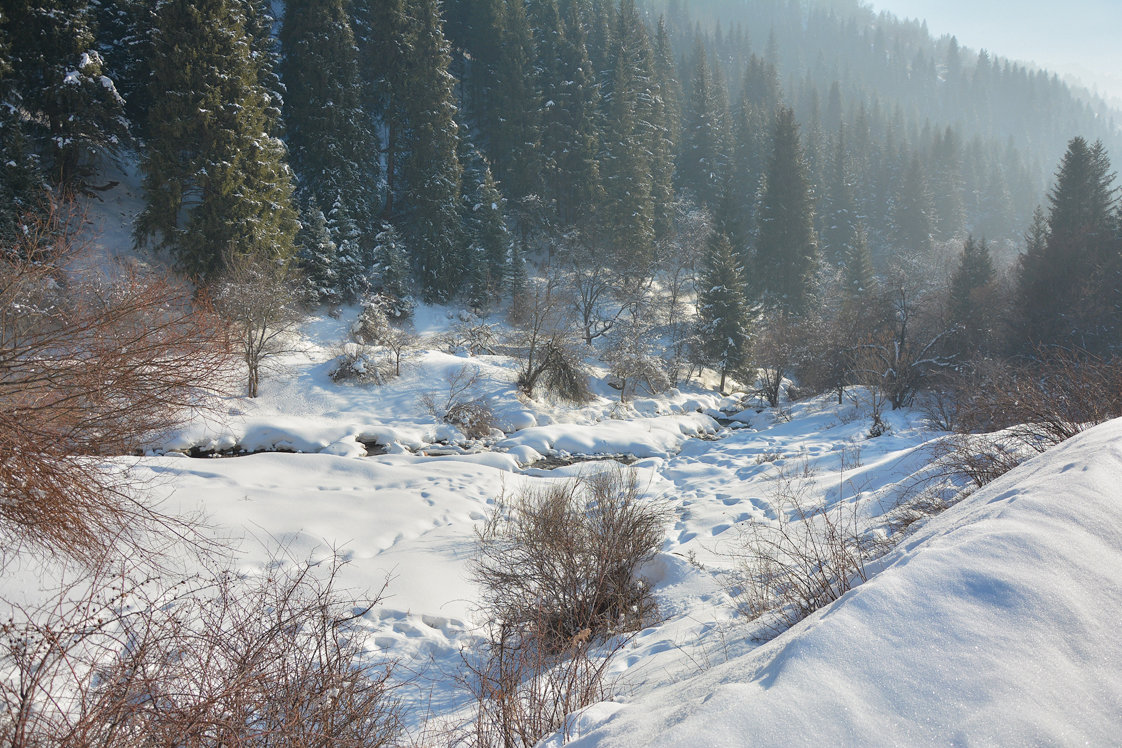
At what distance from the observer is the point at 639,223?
116 ft

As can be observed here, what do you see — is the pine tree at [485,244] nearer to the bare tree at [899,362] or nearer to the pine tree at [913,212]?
the bare tree at [899,362]

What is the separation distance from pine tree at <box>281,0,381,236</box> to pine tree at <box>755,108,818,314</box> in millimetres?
26722

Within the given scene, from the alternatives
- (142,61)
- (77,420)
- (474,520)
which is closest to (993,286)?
(474,520)

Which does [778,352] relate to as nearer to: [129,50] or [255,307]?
[255,307]

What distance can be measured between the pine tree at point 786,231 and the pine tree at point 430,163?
72.1 ft

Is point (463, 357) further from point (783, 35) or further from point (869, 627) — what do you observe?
point (783, 35)

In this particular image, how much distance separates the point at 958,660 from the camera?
2.10 metres

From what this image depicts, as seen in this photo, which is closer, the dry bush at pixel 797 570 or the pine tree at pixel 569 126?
the dry bush at pixel 797 570

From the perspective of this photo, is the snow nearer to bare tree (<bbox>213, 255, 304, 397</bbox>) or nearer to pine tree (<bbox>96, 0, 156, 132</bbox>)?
bare tree (<bbox>213, 255, 304, 397</bbox>)

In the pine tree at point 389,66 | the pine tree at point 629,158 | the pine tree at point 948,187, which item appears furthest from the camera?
the pine tree at point 948,187

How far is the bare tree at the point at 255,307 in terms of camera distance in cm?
1563

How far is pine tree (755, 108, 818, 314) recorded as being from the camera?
38125mm

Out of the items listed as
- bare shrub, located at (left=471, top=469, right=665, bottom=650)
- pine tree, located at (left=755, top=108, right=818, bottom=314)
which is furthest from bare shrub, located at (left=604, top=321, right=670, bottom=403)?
pine tree, located at (left=755, top=108, right=818, bottom=314)

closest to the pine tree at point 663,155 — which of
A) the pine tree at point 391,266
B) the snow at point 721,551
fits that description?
the pine tree at point 391,266
